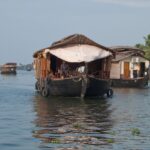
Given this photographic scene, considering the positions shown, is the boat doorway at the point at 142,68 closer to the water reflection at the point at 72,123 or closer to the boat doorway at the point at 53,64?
the boat doorway at the point at 53,64

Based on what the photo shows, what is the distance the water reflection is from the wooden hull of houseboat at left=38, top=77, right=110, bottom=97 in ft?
5.27

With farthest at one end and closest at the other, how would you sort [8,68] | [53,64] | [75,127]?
[8,68]
[53,64]
[75,127]

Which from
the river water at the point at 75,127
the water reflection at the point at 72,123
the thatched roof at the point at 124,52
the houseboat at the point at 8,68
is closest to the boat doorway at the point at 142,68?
the thatched roof at the point at 124,52

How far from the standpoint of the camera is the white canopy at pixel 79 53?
93.6 ft

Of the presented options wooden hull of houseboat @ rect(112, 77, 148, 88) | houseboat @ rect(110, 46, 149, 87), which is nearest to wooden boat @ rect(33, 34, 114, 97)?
wooden hull of houseboat @ rect(112, 77, 148, 88)

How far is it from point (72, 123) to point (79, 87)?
34.9 ft

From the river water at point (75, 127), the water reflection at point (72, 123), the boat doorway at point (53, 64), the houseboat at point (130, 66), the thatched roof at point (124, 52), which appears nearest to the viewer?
the river water at point (75, 127)

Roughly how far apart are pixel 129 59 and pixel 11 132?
32.7 m

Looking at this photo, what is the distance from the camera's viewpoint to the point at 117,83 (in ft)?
149

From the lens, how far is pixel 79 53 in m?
28.8

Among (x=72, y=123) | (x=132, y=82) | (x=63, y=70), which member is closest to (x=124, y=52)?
(x=132, y=82)

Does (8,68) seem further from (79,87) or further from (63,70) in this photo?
(79,87)

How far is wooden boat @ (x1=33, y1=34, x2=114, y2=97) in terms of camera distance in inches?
1104

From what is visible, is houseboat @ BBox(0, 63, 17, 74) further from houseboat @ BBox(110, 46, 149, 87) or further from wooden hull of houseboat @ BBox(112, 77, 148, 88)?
wooden hull of houseboat @ BBox(112, 77, 148, 88)
